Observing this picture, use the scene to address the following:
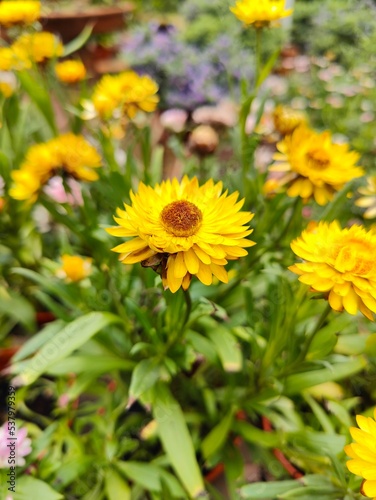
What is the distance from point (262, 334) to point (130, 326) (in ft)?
0.72

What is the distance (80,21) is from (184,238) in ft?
7.42

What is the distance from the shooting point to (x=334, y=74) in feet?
5.02

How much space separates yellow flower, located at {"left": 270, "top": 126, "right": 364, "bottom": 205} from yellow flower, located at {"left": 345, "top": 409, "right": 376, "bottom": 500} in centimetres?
34

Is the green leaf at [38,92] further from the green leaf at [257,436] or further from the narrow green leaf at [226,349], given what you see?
the green leaf at [257,436]

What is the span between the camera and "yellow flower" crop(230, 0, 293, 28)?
2.30 ft

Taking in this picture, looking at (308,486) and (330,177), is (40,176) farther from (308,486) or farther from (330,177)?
(308,486)

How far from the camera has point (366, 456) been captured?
0.43 metres

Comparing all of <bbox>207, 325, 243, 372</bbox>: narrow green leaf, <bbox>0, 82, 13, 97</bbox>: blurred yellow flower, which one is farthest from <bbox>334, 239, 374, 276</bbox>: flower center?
<bbox>0, 82, 13, 97</bbox>: blurred yellow flower

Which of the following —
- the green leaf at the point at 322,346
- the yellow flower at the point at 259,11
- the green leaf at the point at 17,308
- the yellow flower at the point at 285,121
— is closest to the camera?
the green leaf at the point at 322,346

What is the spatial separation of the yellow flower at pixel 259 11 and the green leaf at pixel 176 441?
60 cm

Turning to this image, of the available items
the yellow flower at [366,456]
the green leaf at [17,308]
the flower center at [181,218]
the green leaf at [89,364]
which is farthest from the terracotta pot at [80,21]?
the yellow flower at [366,456]

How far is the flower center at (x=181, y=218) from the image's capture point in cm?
46

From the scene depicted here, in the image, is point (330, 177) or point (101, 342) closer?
point (330, 177)

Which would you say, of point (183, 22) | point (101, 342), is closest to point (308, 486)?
point (101, 342)
